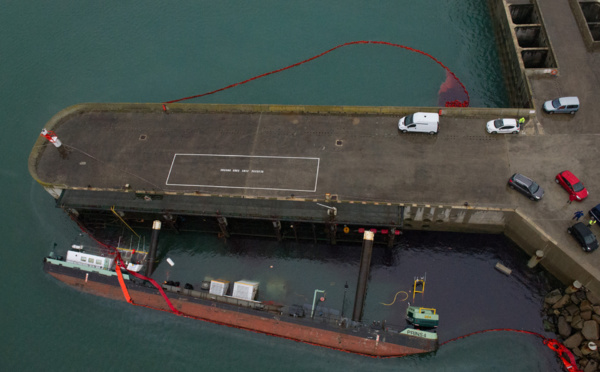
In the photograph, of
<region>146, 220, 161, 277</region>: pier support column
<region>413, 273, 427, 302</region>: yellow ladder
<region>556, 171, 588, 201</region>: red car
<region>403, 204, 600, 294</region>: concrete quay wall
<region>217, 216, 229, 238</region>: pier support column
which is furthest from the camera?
<region>146, 220, 161, 277</region>: pier support column

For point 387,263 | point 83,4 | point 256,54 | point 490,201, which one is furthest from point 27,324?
point 83,4

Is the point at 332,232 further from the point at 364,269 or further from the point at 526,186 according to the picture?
the point at 526,186

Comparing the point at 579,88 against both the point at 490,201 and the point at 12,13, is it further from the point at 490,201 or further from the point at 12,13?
the point at 12,13

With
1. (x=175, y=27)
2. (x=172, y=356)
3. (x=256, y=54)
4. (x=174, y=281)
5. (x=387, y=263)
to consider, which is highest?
(x=175, y=27)

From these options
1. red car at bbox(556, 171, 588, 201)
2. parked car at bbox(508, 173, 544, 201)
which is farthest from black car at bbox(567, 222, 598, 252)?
parked car at bbox(508, 173, 544, 201)

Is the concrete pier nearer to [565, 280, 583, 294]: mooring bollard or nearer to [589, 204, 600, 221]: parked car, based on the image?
[565, 280, 583, 294]: mooring bollard
